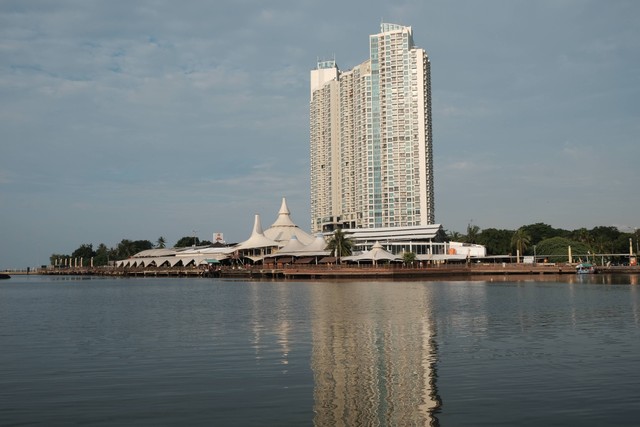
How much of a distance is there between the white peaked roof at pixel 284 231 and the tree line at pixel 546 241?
38587 mm

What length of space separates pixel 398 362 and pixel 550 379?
4.95 metres

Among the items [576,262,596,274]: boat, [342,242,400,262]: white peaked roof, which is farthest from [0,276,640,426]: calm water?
[576,262,596,274]: boat

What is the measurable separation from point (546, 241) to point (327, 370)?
461 ft

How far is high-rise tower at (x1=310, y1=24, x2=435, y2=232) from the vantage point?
534ft

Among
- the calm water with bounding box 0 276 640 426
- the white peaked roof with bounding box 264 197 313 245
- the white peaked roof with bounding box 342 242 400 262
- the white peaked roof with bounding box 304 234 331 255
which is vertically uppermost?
the white peaked roof with bounding box 264 197 313 245

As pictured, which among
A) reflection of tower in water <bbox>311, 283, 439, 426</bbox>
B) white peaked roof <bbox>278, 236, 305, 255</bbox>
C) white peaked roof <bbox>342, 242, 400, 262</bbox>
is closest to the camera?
reflection of tower in water <bbox>311, 283, 439, 426</bbox>

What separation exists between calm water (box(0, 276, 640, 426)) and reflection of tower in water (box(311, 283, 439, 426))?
0.06 m

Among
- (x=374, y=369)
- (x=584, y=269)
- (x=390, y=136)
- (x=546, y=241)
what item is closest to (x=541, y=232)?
(x=546, y=241)

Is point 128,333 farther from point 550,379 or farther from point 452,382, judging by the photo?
point 550,379

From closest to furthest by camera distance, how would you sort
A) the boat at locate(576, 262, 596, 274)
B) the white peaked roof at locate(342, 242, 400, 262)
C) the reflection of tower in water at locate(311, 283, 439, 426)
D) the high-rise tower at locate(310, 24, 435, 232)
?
the reflection of tower in water at locate(311, 283, 439, 426) < the boat at locate(576, 262, 596, 274) < the white peaked roof at locate(342, 242, 400, 262) < the high-rise tower at locate(310, 24, 435, 232)

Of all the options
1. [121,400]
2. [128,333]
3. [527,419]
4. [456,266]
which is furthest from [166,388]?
[456,266]

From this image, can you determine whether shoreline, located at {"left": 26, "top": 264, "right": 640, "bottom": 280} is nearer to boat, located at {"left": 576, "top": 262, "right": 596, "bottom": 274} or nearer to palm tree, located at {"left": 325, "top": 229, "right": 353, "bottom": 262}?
boat, located at {"left": 576, "top": 262, "right": 596, "bottom": 274}

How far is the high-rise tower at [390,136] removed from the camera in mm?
162875

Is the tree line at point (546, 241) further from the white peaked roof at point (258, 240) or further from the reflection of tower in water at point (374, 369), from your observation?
the reflection of tower in water at point (374, 369)
